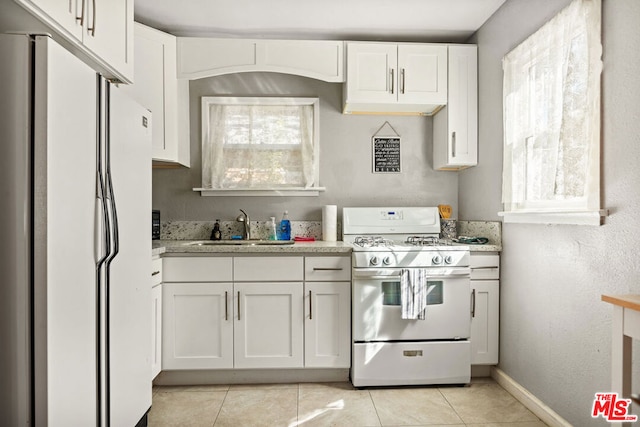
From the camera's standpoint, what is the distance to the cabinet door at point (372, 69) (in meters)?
3.04

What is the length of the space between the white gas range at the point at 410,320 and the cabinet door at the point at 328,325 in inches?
3.1

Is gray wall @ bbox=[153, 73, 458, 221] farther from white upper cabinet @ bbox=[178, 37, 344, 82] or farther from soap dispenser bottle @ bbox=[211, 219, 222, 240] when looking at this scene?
white upper cabinet @ bbox=[178, 37, 344, 82]

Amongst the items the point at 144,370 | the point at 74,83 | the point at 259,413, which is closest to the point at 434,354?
the point at 259,413

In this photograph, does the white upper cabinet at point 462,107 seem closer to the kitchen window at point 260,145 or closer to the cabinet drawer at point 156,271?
the kitchen window at point 260,145

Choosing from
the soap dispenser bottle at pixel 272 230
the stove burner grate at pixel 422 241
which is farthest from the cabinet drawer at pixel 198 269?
the stove burner grate at pixel 422 241

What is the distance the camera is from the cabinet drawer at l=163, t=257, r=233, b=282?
8.79 feet

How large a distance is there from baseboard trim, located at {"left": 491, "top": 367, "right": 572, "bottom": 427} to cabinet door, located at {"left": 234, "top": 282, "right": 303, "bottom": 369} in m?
1.31

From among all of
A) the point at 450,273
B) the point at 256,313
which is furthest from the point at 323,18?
the point at 256,313

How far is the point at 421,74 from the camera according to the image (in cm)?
307

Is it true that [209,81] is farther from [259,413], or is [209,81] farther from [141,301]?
[259,413]

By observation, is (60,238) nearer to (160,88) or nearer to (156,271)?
(156,271)

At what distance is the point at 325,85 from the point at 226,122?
84 centimetres

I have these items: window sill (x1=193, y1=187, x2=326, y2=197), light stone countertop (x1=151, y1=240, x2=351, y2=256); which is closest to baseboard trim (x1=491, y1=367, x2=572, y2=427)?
light stone countertop (x1=151, y1=240, x2=351, y2=256)

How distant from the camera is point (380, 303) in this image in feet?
8.66
